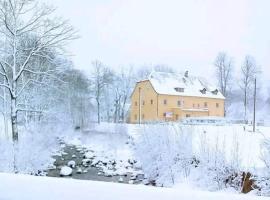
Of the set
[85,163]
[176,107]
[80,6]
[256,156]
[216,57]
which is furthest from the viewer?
→ [176,107]

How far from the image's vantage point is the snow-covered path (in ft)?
3.46

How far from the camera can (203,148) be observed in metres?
5.58

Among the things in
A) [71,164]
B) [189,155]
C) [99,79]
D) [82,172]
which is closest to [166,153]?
[189,155]

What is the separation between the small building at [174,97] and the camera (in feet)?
55.4

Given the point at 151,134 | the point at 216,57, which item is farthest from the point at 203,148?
the point at 216,57

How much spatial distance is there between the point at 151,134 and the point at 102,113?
10830 mm

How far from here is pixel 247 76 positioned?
10.5 m

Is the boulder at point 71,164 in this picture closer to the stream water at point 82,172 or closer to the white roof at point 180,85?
the stream water at point 82,172

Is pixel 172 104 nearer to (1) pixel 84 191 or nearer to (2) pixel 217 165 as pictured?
(2) pixel 217 165

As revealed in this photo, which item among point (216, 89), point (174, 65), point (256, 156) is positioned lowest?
point (256, 156)

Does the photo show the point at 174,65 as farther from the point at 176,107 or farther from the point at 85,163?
the point at 85,163

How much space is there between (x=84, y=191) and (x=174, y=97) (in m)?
16.4

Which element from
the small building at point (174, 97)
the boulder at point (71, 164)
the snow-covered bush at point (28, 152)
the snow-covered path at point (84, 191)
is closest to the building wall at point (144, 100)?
the small building at point (174, 97)

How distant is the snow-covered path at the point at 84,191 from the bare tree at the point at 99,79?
14.4 m
